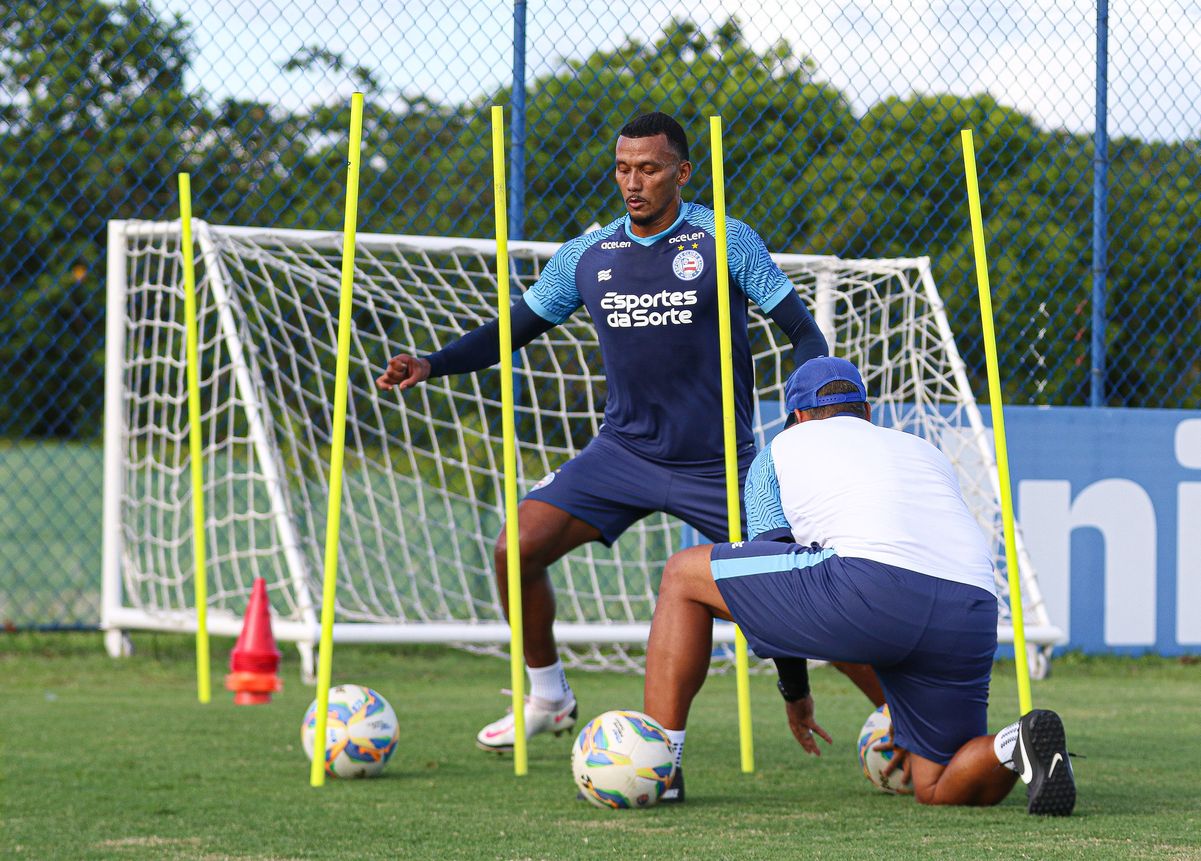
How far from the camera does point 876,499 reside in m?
3.91

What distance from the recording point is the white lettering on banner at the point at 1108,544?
8.60 m

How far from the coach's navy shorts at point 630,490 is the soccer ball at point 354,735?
822mm

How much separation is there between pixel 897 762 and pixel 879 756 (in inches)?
3.9

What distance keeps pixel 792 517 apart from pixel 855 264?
4253 millimetres

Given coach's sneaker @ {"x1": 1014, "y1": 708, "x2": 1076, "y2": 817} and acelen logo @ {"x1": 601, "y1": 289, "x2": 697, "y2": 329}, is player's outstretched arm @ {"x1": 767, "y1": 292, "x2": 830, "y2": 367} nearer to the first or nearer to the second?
acelen logo @ {"x1": 601, "y1": 289, "x2": 697, "y2": 329}

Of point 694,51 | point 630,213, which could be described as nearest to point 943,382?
point 694,51

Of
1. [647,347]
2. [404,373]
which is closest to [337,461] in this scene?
[404,373]

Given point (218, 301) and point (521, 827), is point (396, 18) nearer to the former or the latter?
point (218, 301)

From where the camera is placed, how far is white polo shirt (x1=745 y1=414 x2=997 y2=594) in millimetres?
3900

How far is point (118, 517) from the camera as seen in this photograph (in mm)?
8297

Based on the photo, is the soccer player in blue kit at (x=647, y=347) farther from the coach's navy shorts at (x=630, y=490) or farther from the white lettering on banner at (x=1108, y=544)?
the white lettering on banner at (x=1108, y=544)

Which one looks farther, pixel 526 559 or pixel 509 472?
pixel 526 559

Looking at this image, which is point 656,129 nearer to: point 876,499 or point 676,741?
point 876,499

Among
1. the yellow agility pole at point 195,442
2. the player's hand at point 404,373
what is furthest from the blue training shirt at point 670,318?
the yellow agility pole at point 195,442
